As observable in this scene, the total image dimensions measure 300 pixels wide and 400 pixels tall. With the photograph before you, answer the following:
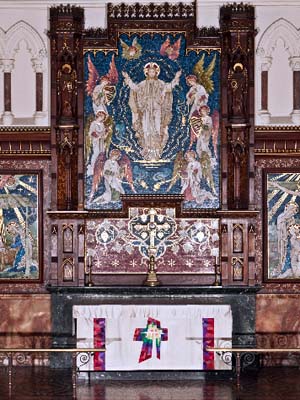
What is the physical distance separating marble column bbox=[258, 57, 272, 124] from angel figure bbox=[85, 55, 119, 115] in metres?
2.04

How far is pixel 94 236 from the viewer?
1163 cm

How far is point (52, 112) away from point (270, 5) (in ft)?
10.9

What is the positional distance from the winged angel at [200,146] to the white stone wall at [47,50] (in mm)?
648

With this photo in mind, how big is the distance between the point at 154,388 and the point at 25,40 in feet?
16.5

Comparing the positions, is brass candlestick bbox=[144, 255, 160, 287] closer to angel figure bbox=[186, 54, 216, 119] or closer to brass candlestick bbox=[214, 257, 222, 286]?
brass candlestick bbox=[214, 257, 222, 286]

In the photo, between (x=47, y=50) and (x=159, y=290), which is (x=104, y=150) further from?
(x=159, y=290)

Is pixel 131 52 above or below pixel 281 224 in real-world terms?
above

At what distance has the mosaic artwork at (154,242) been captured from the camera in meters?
11.6

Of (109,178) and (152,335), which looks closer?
(152,335)

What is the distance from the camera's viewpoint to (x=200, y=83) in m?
11.7

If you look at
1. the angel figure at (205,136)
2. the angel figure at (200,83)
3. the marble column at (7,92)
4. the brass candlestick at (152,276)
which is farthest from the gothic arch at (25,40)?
the brass candlestick at (152,276)

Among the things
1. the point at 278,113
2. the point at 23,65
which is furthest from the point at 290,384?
the point at 23,65

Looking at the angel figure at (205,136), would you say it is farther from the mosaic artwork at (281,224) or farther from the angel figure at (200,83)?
the mosaic artwork at (281,224)

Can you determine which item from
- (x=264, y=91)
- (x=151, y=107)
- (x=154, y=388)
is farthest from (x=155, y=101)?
(x=154, y=388)
